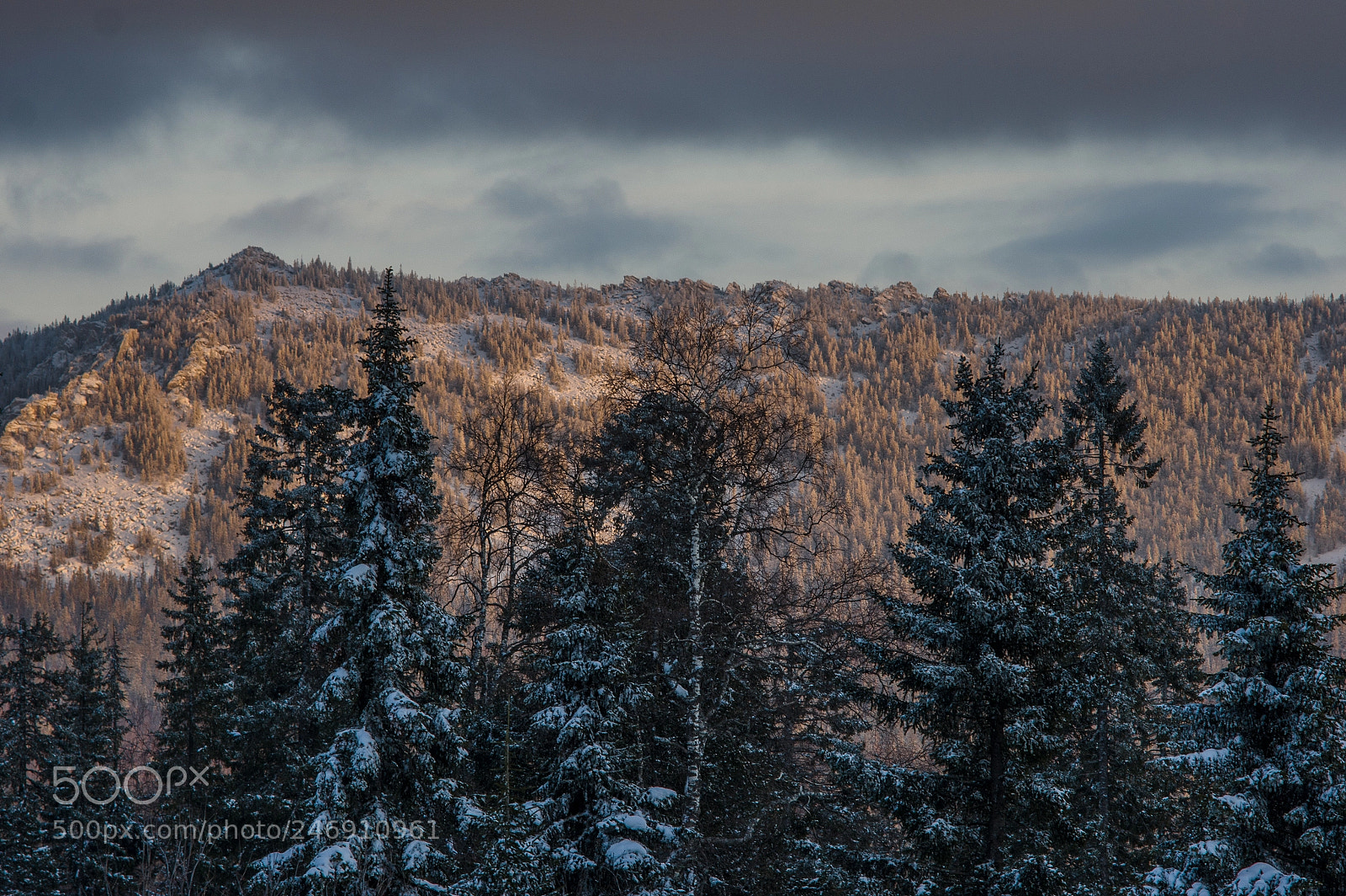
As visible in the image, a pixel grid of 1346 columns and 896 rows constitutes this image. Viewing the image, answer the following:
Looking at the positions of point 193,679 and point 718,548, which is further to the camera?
point 193,679

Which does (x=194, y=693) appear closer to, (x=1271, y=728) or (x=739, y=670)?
(x=739, y=670)

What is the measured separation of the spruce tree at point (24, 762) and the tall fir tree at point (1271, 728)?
32385 mm

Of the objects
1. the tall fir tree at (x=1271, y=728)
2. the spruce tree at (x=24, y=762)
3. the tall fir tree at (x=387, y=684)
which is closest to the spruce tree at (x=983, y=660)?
the tall fir tree at (x=1271, y=728)

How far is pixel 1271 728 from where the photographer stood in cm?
1645

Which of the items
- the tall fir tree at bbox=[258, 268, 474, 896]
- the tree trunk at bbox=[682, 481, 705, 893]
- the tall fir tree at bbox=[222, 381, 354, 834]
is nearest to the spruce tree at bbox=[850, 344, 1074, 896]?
the tree trunk at bbox=[682, 481, 705, 893]

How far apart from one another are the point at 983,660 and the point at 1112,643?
35.0 feet

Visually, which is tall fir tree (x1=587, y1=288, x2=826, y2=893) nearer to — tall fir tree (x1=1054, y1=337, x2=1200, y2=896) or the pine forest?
the pine forest

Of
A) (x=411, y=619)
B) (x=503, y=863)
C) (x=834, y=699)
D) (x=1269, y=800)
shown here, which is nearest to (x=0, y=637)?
(x=411, y=619)

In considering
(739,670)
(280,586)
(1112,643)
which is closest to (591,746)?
(739,670)

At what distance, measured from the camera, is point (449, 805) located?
57.2 feet

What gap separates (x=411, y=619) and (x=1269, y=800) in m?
14.5

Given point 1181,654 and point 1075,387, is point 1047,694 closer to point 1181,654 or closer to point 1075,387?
point 1075,387

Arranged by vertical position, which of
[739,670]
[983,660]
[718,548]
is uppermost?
[718,548]

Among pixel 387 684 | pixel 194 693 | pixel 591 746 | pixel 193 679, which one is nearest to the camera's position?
pixel 387 684
